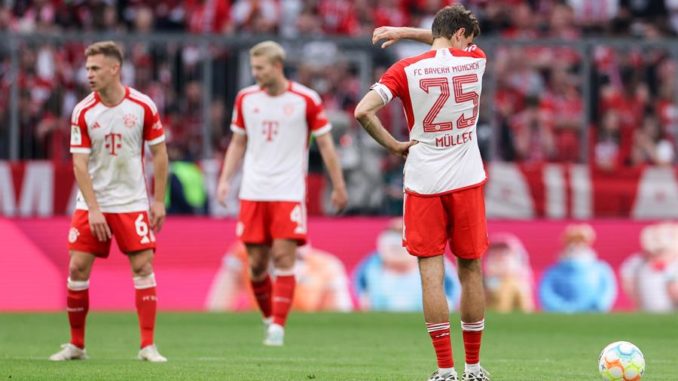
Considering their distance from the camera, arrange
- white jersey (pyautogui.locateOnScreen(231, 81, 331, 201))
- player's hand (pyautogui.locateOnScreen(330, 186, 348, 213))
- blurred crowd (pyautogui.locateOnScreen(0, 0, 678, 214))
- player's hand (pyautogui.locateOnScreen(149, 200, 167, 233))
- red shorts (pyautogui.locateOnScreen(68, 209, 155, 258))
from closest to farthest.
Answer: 1. red shorts (pyautogui.locateOnScreen(68, 209, 155, 258))
2. player's hand (pyautogui.locateOnScreen(149, 200, 167, 233))
3. player's hand (pyautogui.locateOnScreen(330, 186, 348, 213))
4. white jersey (pyautogui.locateOnScreen(231, 81, 331, 201))
5. blurred crowd (pyautogui.locateOnScreen(0, 0, 678, 214))

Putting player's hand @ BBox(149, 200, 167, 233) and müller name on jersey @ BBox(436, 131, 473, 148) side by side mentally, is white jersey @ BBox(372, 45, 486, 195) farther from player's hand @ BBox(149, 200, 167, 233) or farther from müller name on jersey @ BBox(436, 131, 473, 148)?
player's hand @ BBox(149, 200, 167, 233)

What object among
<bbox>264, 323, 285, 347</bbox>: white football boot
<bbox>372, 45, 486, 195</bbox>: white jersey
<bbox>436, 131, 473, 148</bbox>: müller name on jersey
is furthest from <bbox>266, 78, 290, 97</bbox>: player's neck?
<bbox>436, 131, 473, 148</bbox>: müller name on jersey

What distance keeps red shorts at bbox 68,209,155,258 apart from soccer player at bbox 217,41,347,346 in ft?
8.11

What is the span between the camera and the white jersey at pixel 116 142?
10.9 meters

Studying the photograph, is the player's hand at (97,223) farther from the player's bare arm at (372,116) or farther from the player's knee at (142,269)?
the player's bare arm at (372,116)

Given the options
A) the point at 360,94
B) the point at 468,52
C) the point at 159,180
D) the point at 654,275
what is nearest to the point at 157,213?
the point at 159,180

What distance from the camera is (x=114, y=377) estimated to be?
9.41 meters

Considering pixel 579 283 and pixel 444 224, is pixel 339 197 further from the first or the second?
pixel 579 283

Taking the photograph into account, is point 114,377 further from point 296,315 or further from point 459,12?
point 296,315

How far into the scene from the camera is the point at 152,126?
11094 mm

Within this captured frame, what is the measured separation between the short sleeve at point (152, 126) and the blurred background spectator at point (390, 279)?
304 inches

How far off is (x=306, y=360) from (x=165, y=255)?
24.5ft

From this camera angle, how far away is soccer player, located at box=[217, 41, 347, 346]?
43.9 ft

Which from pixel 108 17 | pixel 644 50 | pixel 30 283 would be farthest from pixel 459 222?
pixel 108 17
